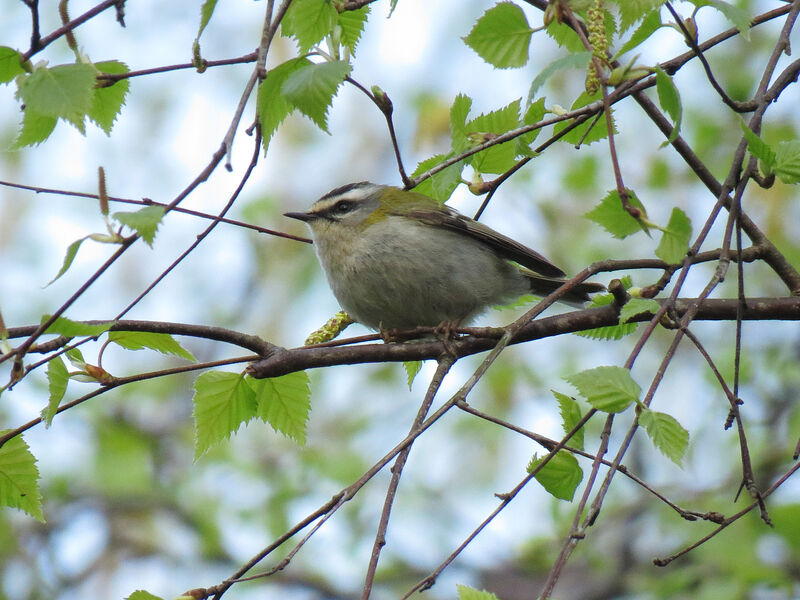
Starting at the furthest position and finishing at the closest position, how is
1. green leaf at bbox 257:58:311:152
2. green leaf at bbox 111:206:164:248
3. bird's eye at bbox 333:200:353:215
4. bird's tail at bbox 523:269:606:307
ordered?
bird's eye at bbox 333:200:353:215, bird's tail at bbox 523:269:606:307, green leaf at bbox 257:58:311:152, green leaf at bbox 111:206:164:248

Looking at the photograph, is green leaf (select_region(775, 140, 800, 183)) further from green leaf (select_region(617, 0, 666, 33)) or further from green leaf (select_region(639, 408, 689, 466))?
green leaf (select_region(639, 408, 689, 466))

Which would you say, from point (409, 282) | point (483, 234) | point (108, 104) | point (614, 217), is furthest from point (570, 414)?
point (483, 234)

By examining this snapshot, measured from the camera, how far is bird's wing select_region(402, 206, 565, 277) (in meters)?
4.72

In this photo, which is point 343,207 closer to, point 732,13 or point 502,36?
point 502,36

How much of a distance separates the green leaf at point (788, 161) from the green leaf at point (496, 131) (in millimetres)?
817

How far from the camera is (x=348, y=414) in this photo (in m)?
11.1

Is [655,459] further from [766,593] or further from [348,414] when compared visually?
[348,414]

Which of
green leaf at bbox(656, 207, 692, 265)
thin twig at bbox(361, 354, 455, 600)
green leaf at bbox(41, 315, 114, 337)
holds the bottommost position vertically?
thin twig at bbox(361, 354, 455, 600)

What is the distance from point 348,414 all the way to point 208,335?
28.7ft

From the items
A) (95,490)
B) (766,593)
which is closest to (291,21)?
(766,593)

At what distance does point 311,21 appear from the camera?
2.46 metres

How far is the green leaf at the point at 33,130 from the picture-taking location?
244cm

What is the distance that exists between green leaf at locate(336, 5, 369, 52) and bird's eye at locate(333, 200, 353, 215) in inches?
94.3

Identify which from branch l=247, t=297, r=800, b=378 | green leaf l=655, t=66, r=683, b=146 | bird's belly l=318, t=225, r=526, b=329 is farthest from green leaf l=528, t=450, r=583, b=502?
bird's belly l=318, t=225, r=526, b=329
